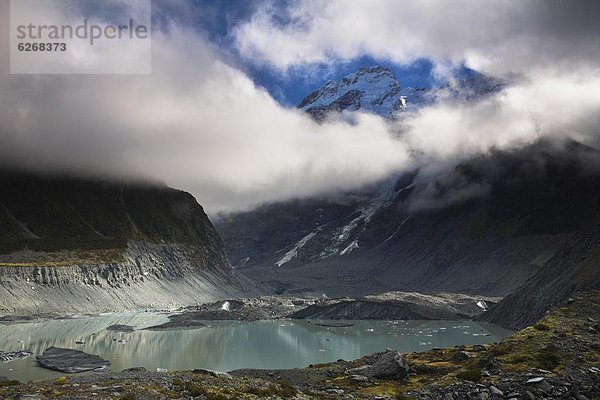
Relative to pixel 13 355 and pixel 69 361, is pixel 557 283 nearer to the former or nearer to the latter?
pixel 69 361

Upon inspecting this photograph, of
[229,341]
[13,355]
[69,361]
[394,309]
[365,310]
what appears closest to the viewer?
[69,361]

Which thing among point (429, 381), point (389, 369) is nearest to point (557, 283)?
point (389, 369)

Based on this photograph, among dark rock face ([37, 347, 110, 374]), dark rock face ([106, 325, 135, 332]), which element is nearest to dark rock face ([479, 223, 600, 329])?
dark rock face ([37, 347, 110, 374])

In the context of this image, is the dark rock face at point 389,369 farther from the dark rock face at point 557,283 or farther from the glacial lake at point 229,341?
the dark rock face at point 557,283

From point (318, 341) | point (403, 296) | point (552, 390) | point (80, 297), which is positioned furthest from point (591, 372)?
point (80, 297)

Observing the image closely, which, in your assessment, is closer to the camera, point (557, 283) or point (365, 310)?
point (557, 283)

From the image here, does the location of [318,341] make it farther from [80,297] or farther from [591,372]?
[80,297]

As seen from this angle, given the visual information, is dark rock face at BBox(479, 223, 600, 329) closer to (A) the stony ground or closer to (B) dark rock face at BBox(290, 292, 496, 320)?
(B) dark rock face at BBox(290, 292, 496, 320)
